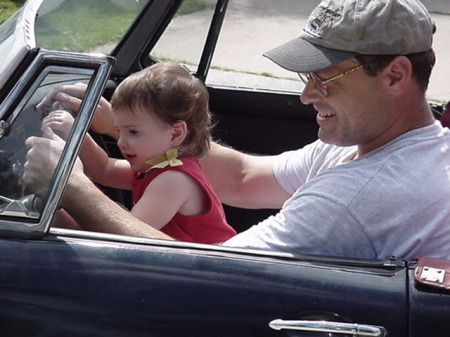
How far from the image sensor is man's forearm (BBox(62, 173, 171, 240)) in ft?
7.12

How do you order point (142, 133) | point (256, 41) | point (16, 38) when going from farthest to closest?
point (256, 41)
point (142, 133)
point (16, 38)

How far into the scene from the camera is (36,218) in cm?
201

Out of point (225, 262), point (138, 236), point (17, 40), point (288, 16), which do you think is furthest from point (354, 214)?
point (288, 16)

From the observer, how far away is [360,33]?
2.20 metres

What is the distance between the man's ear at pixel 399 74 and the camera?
221 centimetres

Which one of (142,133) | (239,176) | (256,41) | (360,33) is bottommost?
(256,41)

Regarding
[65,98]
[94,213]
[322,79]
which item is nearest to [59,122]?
[65,98]

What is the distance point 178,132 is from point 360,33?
65 centimetres

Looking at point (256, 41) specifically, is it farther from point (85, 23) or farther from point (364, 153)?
point (364, 153)

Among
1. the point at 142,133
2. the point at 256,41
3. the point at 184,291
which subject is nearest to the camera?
the point at 184,291

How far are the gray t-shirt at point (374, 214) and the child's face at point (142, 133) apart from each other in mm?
506

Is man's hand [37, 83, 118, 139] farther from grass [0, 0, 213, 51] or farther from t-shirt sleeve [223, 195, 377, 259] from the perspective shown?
t-shirt sleeve [223, 195, 377, 259]

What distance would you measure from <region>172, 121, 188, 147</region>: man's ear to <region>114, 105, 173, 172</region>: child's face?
2 centimetres

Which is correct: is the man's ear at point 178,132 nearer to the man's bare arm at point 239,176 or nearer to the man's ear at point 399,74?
the man's bare arm at point 239,176
